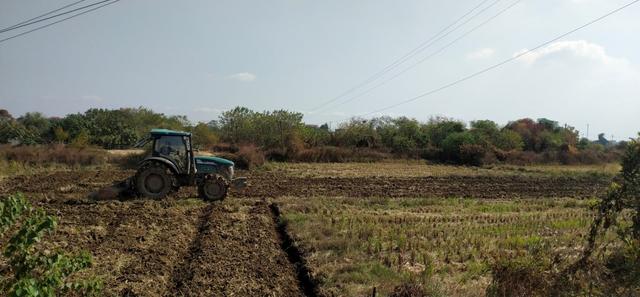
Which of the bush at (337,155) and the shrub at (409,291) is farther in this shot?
the bush at (337,155)

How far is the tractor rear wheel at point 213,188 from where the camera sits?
15.0 meters

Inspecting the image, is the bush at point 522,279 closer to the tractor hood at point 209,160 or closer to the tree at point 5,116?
the tractor hood at point 209,160

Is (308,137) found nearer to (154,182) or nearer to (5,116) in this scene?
(154,182)

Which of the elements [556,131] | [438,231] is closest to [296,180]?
[438,231]

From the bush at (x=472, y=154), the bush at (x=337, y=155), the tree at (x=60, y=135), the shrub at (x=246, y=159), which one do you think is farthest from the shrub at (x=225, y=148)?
the bush at (x=472, y=154)

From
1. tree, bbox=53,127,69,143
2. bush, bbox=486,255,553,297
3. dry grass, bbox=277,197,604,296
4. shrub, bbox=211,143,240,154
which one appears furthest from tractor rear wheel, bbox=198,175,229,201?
tree, bbox=53,127,69,143

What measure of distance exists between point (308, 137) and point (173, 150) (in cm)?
2697

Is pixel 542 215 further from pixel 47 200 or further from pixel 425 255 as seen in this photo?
pixel 47 200

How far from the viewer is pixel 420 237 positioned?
11414 millimetres

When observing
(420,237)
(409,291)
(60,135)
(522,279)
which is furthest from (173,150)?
(60,135)

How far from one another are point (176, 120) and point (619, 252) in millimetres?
41537

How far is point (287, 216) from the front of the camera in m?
13.1

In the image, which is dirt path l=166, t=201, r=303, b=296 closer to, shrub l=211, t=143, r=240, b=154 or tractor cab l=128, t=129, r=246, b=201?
tractor cab l=128, t=129, r=246, b=201

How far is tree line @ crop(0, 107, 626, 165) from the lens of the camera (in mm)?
37500
